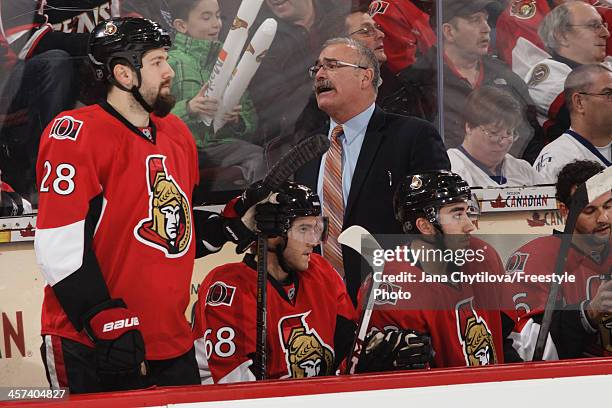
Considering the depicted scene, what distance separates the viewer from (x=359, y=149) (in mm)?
2936

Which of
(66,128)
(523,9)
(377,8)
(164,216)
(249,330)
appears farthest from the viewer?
(523,9)

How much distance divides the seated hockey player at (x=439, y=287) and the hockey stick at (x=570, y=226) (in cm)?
10

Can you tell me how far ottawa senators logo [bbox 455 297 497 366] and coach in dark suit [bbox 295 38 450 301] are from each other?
0.30 m

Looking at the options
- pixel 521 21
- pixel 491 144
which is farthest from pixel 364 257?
pixel 521 21

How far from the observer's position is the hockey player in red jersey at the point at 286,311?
2.81m

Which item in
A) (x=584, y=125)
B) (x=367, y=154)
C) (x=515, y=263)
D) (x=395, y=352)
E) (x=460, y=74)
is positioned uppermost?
(x=460, y=74)

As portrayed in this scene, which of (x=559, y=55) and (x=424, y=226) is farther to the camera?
(x=559, y=55)

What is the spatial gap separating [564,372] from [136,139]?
1.33m

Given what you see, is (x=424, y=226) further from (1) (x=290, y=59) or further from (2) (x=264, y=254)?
(1) (x=290, y=59)

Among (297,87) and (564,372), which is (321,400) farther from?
(297,87)

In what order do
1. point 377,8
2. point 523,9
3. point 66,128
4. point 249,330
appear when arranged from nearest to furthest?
point 66,128 < point 249,330 < point 377,8 < point 523,9

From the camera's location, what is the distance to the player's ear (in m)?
2.85

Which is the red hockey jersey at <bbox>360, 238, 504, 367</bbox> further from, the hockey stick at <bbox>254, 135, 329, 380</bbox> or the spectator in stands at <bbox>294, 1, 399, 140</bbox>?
the spectator in stands at <bbox>294, 1, 399, 140</bbox>

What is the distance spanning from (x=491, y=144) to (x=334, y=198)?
0.53 metres
